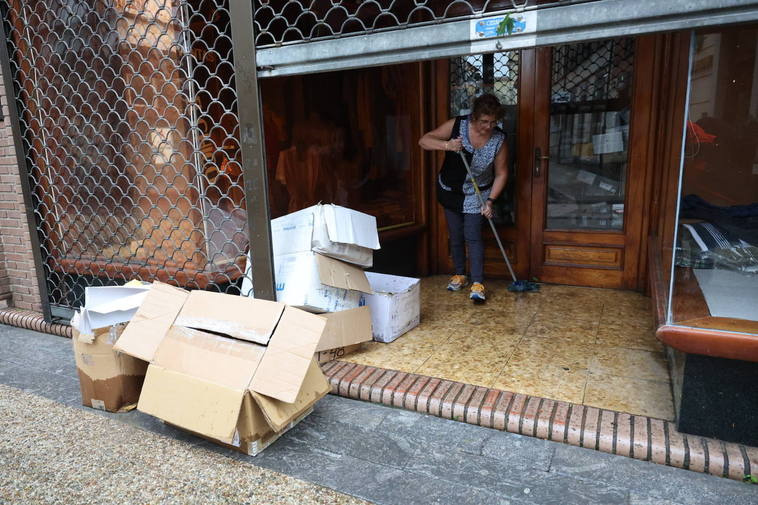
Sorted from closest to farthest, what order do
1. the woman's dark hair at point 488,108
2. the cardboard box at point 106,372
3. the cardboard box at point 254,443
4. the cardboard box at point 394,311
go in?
1. the cardboard box at point 254,443
2. the cardboard box at point 106,372
3. the cardboard box at point 394,311
4. the woman's dark hair at point 488,108

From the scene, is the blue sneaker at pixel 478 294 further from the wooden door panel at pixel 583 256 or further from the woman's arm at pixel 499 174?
the wooden door panel at pixel 583 256

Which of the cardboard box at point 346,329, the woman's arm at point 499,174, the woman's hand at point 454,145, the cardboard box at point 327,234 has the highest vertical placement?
the woman's hand at point 454,145

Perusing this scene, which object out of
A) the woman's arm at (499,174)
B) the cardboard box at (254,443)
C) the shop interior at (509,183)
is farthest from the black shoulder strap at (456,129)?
the cardboard box at (254,443)

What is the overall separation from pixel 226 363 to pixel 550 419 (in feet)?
5.17

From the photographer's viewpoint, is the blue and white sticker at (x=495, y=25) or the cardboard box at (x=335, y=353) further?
the cardboard box at (x=335, y=353)

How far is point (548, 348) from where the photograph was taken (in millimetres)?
3410

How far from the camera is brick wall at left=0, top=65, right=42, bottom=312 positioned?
4.12 m

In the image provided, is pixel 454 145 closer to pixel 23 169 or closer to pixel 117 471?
pixel 117 471

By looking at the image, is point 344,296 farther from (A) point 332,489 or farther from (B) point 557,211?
(B) point 557,211

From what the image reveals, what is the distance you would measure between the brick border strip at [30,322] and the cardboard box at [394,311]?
2.43 meters

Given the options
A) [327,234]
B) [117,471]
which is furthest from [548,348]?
[117,471]

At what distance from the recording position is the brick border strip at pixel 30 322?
13.5 ft

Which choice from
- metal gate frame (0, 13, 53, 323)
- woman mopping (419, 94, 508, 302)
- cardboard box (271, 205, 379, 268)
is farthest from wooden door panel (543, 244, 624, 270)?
metal gate frame (0, 13, 53, 323)

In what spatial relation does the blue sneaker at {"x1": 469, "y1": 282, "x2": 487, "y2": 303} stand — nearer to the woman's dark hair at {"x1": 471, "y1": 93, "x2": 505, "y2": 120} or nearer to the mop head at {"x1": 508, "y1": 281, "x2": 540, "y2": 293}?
the mop head at {"x1": 508, "y1": 281, "x2": 540, "y2": 293}
